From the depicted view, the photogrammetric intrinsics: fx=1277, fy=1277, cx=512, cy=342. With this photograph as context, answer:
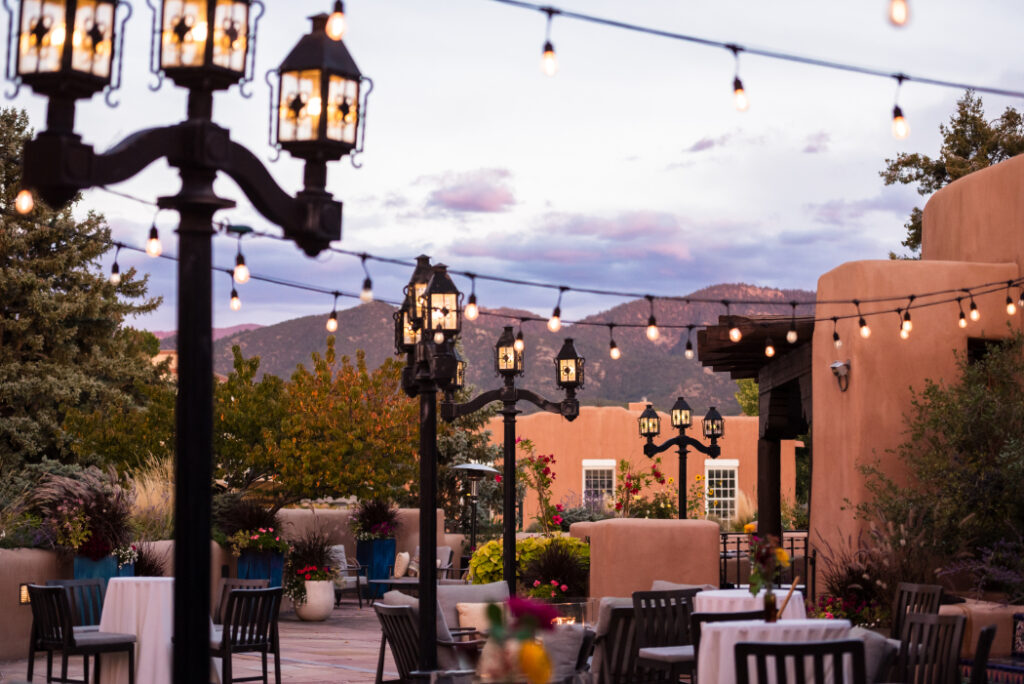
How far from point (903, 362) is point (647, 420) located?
275 inches

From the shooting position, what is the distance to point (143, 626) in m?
9.90

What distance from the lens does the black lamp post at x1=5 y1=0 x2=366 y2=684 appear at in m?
4.35

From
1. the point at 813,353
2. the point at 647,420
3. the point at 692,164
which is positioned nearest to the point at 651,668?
the point at 813,353

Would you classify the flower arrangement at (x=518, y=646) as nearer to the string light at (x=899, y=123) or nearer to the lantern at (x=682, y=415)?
the string light at (x=899, y=123)

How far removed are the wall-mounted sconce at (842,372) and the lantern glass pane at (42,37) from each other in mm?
11271

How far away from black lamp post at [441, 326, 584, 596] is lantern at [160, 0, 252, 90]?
25.8 feet

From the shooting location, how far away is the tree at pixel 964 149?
24594 millimetres

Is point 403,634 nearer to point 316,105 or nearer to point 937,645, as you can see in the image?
point 937,645

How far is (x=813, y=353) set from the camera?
1520 cm

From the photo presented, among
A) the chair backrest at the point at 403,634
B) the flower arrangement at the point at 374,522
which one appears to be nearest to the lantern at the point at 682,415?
the flower arrangement at the point at 374,522

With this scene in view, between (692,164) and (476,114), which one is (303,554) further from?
(692,164)

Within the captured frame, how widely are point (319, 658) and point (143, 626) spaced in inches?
143

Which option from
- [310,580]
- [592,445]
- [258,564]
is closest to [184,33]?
[258,564]

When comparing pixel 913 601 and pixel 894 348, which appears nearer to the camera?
pixel 913 601
